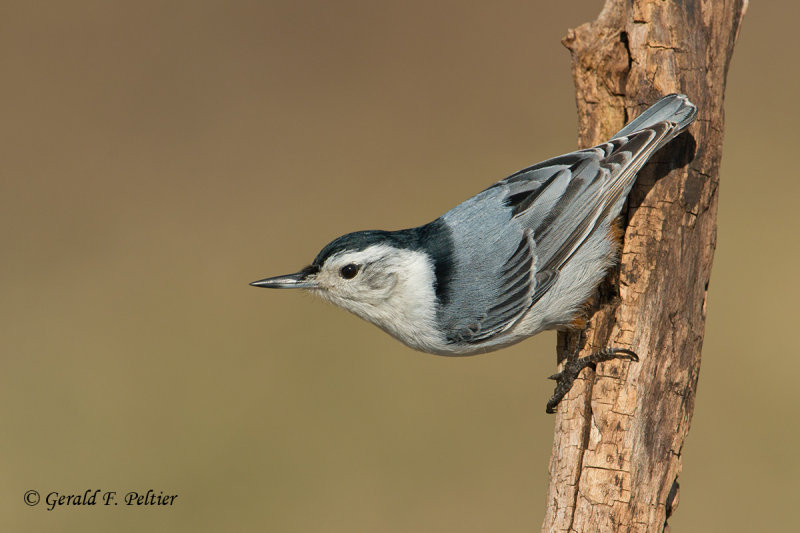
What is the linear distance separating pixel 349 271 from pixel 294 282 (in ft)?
0.80

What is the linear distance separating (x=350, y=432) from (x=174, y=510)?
111 centimetres

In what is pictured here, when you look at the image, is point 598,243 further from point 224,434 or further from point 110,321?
point 110,321

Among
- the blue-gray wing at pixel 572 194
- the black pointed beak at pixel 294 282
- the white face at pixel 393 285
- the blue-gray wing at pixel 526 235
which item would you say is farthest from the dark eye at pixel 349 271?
the blue-gray wing at pixel 572 194

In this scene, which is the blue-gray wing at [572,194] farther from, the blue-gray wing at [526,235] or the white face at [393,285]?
the white face at [393,285]

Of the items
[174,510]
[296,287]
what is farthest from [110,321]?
[296,287]

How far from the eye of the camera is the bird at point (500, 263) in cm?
275

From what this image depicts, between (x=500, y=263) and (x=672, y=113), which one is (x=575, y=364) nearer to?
(x=500, y=263)

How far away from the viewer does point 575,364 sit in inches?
105

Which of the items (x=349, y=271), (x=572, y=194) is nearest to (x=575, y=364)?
(x=572, y=194)

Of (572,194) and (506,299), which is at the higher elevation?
(572,194)

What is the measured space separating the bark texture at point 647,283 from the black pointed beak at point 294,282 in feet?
3.37

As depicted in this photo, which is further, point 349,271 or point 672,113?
point 349,271

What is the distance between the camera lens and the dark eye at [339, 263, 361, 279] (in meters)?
2.81

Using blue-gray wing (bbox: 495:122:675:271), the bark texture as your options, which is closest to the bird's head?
blue-gray wing (bbox: 495:122:675:271)
